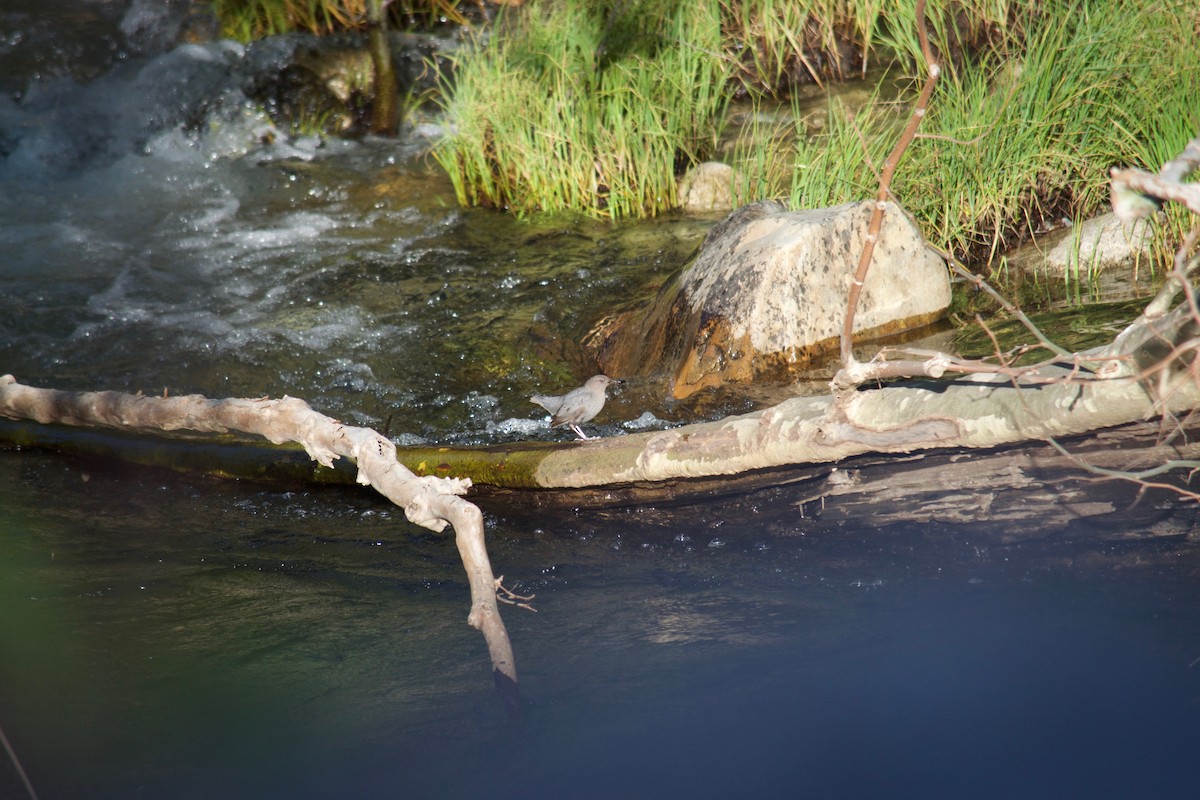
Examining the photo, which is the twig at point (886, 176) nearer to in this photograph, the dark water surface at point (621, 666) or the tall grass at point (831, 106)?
the dark water surface at point (621, 666)

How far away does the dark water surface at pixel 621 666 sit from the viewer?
238 cm

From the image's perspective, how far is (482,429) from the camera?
4.41m

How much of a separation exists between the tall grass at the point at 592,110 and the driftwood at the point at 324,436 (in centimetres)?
355

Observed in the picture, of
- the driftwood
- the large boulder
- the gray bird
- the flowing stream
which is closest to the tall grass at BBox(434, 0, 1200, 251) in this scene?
the large boulder

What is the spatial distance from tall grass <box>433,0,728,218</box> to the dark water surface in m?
3.79

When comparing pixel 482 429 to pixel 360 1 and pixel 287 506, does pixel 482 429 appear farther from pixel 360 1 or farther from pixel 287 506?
pixel 360 1

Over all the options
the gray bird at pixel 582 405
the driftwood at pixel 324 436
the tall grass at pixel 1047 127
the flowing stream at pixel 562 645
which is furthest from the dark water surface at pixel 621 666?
the tall grass at pixel 1047 127

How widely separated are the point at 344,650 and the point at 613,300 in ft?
10.5

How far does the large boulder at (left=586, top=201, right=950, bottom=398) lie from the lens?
181 inches

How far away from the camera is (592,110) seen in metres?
6.61

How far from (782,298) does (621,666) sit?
2.38 m

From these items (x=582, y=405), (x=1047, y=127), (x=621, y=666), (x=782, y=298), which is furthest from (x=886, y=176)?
(x=1047, y=127)

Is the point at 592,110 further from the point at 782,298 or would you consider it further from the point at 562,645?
the point at 562,645

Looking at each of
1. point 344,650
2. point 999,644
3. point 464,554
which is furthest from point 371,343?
point 999,644
